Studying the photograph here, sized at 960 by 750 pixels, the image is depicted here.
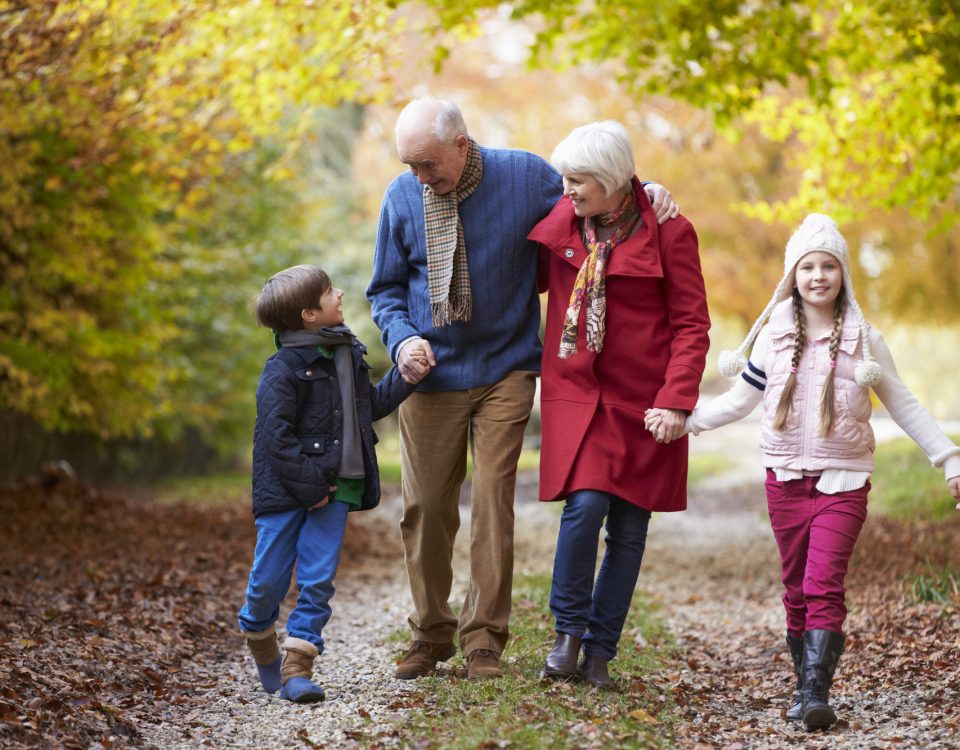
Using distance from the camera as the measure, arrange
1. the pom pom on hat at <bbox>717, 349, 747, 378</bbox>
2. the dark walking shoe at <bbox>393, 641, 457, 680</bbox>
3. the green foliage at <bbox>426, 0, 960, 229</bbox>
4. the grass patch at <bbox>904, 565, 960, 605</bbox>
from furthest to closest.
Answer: the green foliage at <bbox>426, 0, 960, 229</bbox> → the grass patch at <bbox>904, 565, 960, 605</bbox> → the dark walking shoe at <bbox>393, 641, 457, 680</bbox> → the pom pom on hat at <bbox>717, 349, 747, 378</bbox>

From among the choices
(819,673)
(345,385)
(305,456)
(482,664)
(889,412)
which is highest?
(889,412)

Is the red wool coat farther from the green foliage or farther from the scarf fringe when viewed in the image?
the green foliage

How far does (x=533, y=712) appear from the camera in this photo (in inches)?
153

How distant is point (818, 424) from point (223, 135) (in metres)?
11.3

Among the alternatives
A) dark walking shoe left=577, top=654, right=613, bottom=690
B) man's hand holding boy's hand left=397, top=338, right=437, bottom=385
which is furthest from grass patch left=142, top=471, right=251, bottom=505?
dark walking shoe left=577, top=654, right=613, bottom=690

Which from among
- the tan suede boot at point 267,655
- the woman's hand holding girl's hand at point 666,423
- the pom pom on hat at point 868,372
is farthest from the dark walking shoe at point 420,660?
the pom pom on hat at point 868,372

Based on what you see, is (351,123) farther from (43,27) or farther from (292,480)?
(292,480)

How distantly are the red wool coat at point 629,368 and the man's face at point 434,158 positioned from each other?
0.41 metres

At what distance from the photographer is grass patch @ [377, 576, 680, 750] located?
3.70 meters

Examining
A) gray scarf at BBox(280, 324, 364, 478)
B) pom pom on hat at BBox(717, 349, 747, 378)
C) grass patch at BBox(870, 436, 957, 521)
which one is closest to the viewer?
gray scarf at BBox(280, 324, 364, 478)

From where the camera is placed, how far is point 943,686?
450 centimetres

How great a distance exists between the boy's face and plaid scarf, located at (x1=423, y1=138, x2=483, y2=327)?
0.37 m

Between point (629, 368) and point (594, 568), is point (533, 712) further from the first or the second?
point (629, 368)

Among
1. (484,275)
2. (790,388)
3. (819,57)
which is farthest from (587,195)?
(819,57)
